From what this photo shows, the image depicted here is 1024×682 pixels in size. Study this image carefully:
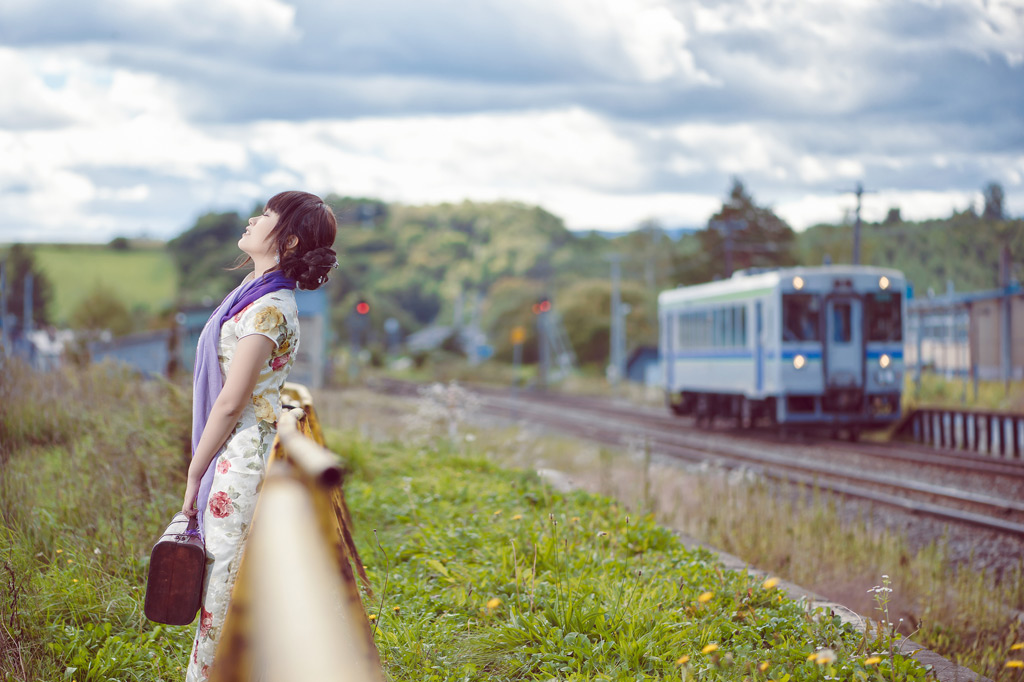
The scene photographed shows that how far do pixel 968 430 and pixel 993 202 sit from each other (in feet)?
53.2

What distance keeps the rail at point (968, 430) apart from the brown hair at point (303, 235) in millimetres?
14280

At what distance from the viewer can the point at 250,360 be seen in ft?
10.0

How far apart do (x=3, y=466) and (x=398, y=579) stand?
2.11m

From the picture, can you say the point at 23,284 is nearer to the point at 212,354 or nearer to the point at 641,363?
the point at 641,363

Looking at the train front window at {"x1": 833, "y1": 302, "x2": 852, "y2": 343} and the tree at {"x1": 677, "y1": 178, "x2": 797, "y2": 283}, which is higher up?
the tree at {"x1": 677, "y1": 178, "x2": 797, "y2": 283}

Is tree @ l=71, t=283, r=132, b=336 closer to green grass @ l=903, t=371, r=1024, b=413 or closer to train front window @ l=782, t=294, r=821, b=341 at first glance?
green grass @ l=903, t=371, r=1024, b=413

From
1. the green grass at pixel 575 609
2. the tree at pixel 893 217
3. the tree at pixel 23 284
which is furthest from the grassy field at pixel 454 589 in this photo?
the tree at pixel 23 284

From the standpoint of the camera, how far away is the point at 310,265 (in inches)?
128

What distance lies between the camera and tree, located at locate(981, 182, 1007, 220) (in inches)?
1130

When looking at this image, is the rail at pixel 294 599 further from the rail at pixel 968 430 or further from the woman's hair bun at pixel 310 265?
the rail at pixel 968 430

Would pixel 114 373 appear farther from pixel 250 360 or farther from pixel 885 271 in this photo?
pixel 885 271

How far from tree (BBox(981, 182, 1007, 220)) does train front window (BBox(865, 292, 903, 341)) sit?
12.1 meters

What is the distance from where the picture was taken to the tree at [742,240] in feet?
183

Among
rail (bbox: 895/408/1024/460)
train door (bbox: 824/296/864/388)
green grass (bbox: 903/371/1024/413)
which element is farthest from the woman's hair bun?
green grass (bbox: 903/371/1024/413)
